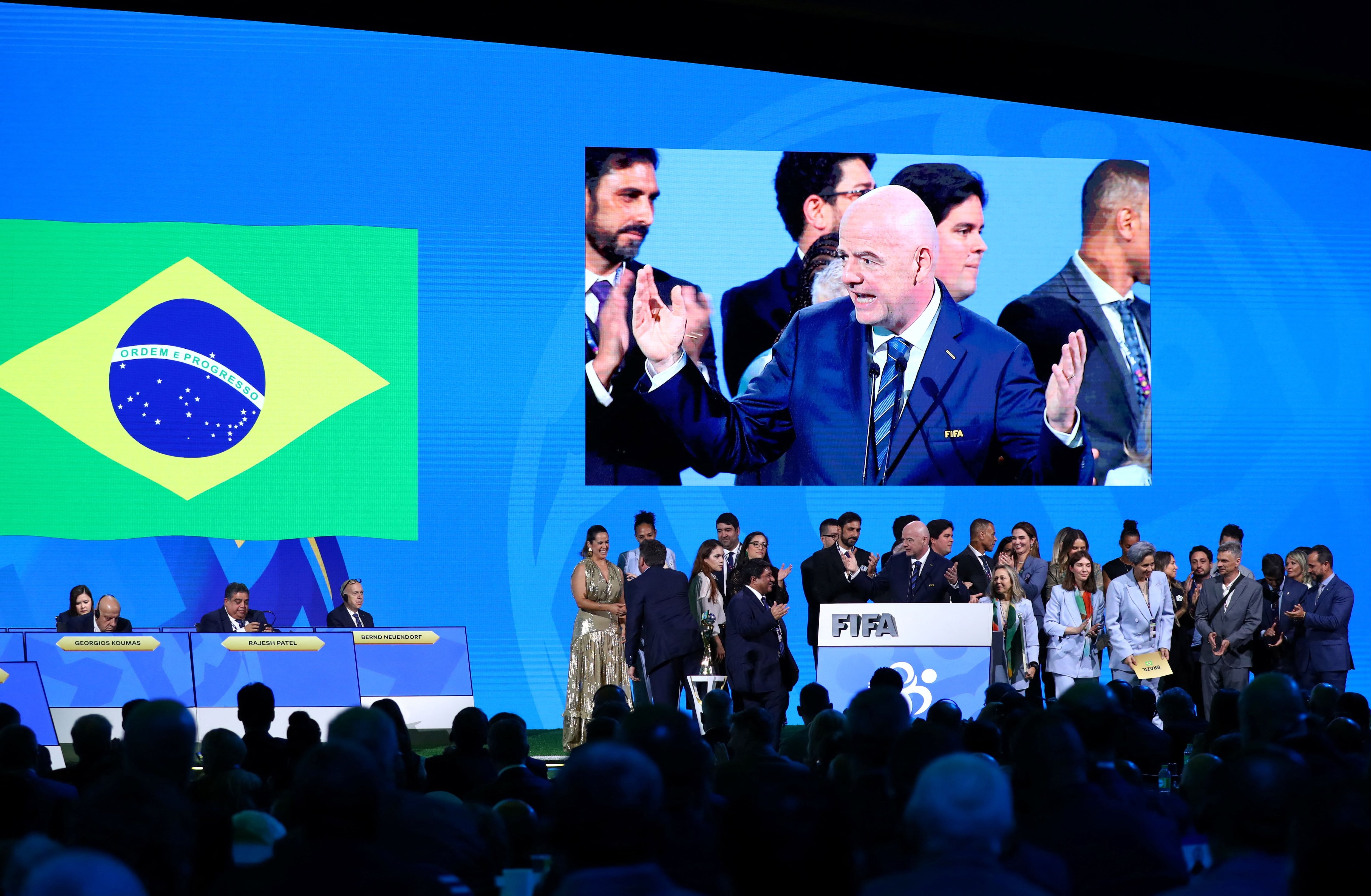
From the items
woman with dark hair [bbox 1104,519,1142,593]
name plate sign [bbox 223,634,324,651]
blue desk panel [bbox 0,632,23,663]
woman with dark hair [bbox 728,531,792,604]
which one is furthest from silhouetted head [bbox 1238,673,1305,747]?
blue desk panel [bbox 0,632,23,663]

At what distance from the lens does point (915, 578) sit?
30.8ft

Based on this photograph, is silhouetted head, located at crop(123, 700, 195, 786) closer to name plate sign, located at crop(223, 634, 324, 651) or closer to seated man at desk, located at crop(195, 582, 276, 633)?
name plate sign, located at crop(223, 634, 324, 651)

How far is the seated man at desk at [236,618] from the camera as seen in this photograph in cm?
991

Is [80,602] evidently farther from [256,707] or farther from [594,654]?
[256,707]

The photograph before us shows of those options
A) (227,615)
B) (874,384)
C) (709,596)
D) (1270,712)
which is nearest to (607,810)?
(1270,712)

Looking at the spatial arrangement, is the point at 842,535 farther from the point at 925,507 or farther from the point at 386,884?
the point at 386,884

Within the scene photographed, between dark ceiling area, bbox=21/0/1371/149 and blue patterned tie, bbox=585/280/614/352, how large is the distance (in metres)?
7.93

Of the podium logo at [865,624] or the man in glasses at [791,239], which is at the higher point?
the man in glasses at [791,239]

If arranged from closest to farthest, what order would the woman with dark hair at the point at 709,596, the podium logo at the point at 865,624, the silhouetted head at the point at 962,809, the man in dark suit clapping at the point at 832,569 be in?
1. the silhouetted head at the point at 962,809
2. the podium logo at the point at 865,624
3. the man in dark suit clapping at the point at 832,569
4. the woman with dark hair at the point at 709,596

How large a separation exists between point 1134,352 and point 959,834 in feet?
33.8

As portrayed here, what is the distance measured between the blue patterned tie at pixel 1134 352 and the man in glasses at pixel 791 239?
222 centimetres

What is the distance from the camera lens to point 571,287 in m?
11.3

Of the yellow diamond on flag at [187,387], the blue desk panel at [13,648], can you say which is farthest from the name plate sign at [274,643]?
the yellow diamond on flag at [187,387]

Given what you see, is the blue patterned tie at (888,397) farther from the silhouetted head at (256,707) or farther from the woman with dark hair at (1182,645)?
the silhouetted head at (256,707)
